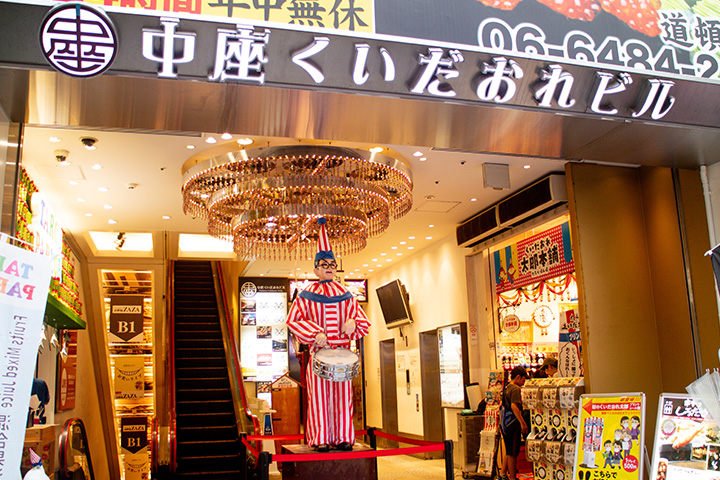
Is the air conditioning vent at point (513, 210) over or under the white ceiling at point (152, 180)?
under

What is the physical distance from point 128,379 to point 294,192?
28.3 feet

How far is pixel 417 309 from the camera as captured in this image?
43.1ft

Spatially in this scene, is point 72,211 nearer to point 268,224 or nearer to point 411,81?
point 268,224

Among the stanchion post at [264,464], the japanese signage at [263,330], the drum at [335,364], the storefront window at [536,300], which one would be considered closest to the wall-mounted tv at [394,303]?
the japanese signage at [263,330]

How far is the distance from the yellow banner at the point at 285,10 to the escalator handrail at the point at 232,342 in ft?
22.6

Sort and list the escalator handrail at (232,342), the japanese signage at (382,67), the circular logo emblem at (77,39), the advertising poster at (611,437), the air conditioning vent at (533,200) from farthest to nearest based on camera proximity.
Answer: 1. the escalator handrail at (232,342)
2. the air conditioning vent at (533,200)
3. the advertising poster at (611,437)
4. the japanese signage at (382,67)
5. the circular logo emblem at (77,39)

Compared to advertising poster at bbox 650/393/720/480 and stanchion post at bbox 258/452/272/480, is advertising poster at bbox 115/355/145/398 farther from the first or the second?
advertising poster at bbox 650/393/720/480

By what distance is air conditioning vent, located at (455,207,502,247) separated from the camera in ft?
31.5

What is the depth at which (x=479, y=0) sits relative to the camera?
4.62 meters

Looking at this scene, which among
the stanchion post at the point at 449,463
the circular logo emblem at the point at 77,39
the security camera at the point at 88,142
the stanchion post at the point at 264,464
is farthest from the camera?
the security camera at the point at 88,142

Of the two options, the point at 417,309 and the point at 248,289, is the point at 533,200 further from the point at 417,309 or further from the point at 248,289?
the point at 248,289

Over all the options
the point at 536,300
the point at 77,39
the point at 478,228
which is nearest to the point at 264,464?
the point at 77,39

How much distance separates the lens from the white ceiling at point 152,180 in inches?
262

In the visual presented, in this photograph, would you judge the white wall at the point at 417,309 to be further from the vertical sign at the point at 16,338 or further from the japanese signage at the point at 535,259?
the vertical sign at the point at 16,338
